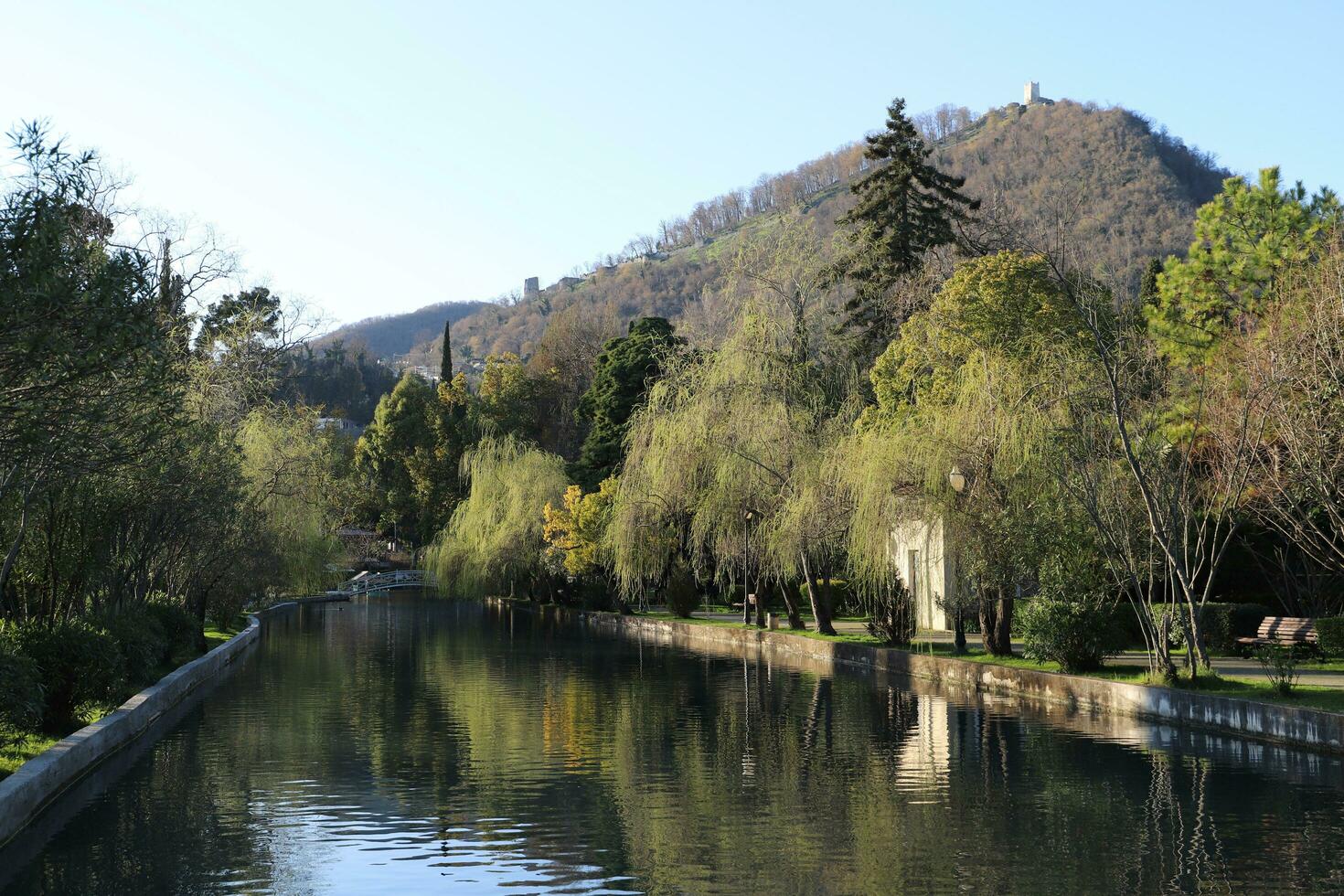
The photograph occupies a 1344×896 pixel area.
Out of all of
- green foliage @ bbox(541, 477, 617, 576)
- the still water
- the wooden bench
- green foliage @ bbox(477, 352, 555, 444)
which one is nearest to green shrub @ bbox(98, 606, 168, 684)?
the still water

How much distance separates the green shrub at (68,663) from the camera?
17.3 m

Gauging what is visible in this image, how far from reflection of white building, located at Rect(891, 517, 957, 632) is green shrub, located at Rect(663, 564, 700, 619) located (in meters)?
11.4

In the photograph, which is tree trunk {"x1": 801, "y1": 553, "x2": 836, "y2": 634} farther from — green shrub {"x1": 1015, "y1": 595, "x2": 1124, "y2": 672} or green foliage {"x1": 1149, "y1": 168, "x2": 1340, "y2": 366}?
green shrub {"x1": 1015, "y1": 595, "x2": 1124, "y2": 672}

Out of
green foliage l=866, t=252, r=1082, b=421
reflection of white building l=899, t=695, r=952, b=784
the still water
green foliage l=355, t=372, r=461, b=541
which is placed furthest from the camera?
green foliage l=355, t=372, r=461, b=541

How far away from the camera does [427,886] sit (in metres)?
9.92

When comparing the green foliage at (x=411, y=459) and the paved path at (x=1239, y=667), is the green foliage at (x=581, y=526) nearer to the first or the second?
the paved path at (x=1239, y=667)

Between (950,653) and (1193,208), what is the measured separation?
72.2 meters

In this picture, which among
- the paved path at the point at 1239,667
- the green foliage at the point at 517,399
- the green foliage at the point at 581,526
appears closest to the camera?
the paved path at the point at 1239,667

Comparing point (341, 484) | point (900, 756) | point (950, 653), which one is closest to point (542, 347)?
point (341, 484)

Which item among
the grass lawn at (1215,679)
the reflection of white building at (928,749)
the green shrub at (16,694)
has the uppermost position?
the green shrub at (16,694)

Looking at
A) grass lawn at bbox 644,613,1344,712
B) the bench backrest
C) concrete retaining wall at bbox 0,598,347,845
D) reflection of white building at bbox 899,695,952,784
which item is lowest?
reflection of white building at bbox 899,695,952,784

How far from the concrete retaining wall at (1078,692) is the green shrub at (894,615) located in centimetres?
89

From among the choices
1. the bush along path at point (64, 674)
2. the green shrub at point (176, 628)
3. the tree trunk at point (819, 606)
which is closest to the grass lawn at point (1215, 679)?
the tree trunk at point (819, 606)

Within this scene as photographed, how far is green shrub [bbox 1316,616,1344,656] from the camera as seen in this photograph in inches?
993
